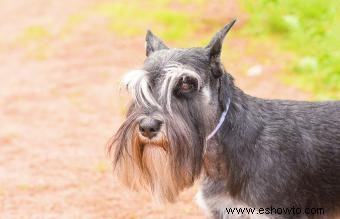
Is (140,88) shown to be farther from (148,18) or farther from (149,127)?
(148,18)

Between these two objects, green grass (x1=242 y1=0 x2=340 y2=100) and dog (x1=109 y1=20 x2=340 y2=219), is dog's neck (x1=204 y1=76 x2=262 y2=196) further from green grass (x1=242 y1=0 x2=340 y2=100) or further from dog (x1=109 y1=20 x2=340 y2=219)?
green grass (x1=242 y1=0 x2=340 y2=100)

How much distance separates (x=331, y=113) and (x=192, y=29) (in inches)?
428

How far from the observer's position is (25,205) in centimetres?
907

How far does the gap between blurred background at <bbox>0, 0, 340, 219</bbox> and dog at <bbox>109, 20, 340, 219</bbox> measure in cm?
107

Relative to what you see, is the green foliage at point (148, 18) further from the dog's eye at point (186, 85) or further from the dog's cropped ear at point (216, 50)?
the dog's eye at point (186, 85)

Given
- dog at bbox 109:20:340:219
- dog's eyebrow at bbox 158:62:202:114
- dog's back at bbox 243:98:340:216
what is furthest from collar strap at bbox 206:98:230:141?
dog's eyebrow at bbox 158:62:202:114

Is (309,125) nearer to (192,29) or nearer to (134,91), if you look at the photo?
(134,91)

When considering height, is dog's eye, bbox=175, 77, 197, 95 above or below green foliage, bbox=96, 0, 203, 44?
below

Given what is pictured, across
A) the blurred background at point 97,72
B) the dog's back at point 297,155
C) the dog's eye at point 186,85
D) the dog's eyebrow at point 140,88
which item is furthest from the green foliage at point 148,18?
the dog's eyebrow at point 140,88

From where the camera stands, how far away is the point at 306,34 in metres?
14.5

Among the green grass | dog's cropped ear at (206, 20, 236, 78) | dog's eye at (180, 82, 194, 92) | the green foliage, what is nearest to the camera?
dog's eye at (180, 82, 194, 92)

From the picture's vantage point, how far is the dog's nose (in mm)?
5539

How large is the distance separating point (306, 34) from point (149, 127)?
9698 mm

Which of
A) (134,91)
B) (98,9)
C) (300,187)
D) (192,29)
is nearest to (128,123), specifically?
(134,91)
